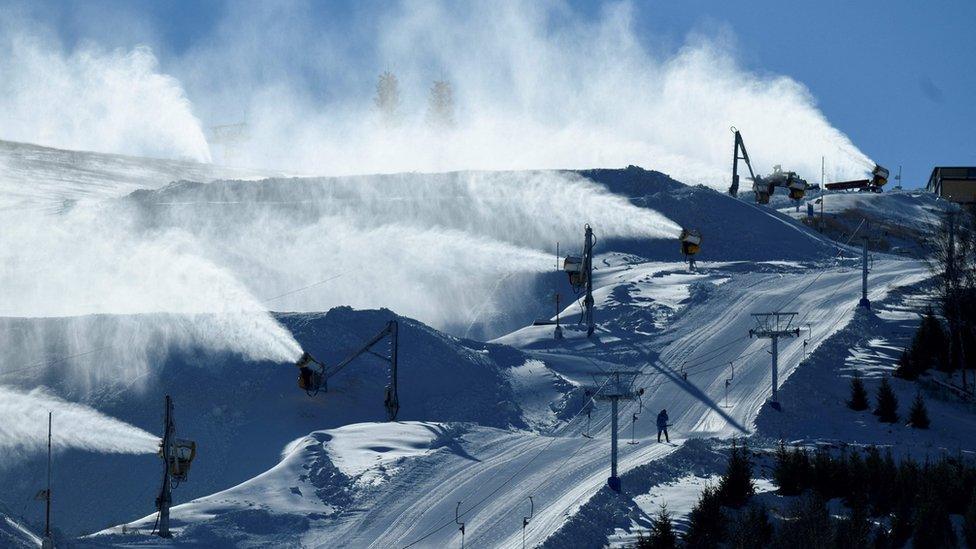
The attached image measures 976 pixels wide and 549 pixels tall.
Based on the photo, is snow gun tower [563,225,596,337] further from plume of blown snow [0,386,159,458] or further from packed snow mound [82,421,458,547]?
plume of blown snow [0,386,159,458]

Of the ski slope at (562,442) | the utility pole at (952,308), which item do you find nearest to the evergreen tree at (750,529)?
the ski slope at (562,442)

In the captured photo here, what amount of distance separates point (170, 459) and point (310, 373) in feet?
46.0

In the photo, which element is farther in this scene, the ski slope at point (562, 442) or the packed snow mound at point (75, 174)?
the packed snow mound at point (75, 174)

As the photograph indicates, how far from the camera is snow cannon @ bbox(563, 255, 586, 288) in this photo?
68562mm

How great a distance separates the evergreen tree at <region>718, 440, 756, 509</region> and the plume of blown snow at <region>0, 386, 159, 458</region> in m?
20.1

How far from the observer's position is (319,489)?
4412cm

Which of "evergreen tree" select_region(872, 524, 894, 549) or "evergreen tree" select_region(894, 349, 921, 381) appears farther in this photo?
"evergreen tree" select_region(894, 349, 921, 381)

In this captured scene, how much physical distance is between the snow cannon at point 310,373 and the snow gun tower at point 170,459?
1197cm

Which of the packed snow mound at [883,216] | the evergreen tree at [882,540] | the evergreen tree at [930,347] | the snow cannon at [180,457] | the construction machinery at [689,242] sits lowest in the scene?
the evergreen tree at [882,540]

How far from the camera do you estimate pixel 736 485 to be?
140 ft

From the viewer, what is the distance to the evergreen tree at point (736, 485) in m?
42.4

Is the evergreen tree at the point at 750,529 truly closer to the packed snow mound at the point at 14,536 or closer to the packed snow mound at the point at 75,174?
the packed snow mound at the point at 14,536

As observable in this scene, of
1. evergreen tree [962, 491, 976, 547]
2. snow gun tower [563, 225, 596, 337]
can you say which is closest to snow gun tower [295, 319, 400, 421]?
snow gun tower [563, 225, 596, 337]

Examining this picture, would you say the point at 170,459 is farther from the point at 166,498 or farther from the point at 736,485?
the point at 736,485
